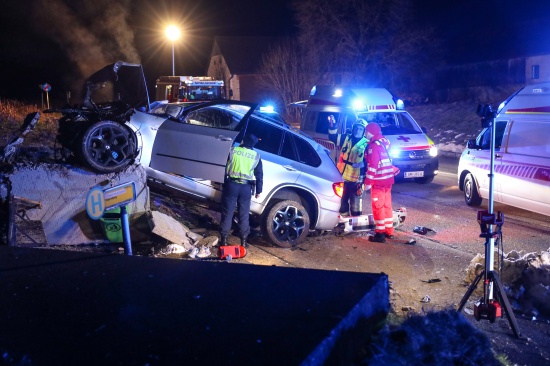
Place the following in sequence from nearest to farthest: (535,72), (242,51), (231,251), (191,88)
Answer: (231,251) → (191,88) → (535,72) → (242,51)

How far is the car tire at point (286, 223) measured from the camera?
7.93m

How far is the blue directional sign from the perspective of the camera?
4.64 meters

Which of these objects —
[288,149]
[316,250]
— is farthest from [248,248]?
[288,149]

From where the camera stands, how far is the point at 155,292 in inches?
130

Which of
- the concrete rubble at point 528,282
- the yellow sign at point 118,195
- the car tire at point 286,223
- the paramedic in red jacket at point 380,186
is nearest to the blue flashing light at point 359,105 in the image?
the paramedic in red jacket at point 380,186

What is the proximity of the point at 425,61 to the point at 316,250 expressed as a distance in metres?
34.0

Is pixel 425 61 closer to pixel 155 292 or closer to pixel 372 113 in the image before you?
pixel 372 113

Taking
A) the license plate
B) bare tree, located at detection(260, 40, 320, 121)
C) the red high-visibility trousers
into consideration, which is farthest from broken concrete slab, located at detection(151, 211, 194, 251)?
bare tree, located at detection(260, 40, 320, 121)

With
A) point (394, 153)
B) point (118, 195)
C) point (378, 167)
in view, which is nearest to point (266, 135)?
point (378, 167)

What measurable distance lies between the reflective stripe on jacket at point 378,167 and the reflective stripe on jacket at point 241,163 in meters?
2.11

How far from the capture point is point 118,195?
4.76 metres

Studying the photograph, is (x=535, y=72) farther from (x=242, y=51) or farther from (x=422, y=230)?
(x=422, y=230)

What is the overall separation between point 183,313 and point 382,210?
5856 millimetres

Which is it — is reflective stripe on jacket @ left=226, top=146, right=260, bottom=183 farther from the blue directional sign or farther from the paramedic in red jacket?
the blue directional sign
